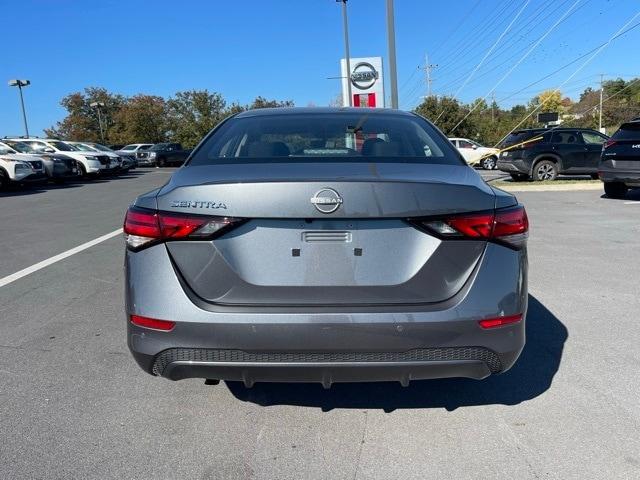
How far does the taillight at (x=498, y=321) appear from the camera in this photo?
2.43m

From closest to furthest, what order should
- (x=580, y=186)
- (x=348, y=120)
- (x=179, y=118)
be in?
(x=348, y=120)
(x=580, y=186)
(x=179, y=118)

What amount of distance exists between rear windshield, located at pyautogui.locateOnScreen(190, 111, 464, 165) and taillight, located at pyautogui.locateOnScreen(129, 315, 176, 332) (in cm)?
87

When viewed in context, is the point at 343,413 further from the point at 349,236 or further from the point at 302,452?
the point at 349,236

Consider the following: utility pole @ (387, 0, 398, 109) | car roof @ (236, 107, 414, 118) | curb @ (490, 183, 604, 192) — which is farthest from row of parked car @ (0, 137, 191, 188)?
car roof @ (236, 107, 414, 118)

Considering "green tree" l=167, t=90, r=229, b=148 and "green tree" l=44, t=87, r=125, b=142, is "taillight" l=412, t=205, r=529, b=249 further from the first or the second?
"green tree" l=44, t=87, r=125, b=142

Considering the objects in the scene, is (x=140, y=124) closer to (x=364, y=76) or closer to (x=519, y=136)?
(x=364, y=76)

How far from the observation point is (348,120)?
364 cm

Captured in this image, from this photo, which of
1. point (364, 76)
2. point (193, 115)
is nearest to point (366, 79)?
point (364, 76)

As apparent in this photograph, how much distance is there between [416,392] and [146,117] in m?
65.5

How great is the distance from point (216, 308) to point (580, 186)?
14.5 m

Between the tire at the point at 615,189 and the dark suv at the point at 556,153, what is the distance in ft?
13.8

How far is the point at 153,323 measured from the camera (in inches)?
97.0

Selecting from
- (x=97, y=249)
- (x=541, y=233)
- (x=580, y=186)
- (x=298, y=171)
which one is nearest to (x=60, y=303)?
(x=97, y=249)

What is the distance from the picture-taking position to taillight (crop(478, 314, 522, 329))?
243cm
